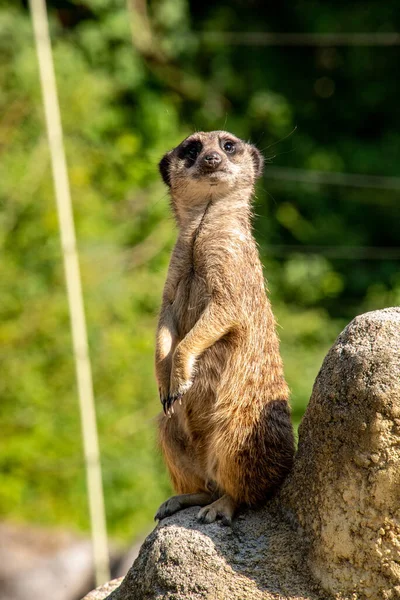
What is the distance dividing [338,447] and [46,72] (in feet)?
21.7

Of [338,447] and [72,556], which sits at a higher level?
[72,556]

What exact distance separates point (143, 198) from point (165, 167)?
695 cm

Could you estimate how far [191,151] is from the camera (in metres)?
5.02

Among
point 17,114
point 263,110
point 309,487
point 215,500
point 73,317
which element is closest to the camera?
point 309,487

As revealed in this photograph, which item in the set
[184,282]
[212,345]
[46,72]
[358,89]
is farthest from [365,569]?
[358,89]

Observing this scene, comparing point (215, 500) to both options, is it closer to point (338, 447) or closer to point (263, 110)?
point (338, 447)

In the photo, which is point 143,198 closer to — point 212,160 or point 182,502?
point 212,160

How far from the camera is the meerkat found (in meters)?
4.25

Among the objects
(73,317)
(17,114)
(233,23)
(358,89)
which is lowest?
(73,317)

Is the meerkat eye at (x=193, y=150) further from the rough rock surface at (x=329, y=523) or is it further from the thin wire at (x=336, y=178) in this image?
the thin wire at (x=336, y=178)

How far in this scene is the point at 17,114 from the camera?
11258mm

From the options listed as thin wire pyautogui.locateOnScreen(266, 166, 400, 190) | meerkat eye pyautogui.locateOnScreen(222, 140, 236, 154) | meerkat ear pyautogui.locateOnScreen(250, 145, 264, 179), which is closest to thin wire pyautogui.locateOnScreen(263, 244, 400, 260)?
thin wire pyautogui.locateOnScreen(266, 166, 400, 190)

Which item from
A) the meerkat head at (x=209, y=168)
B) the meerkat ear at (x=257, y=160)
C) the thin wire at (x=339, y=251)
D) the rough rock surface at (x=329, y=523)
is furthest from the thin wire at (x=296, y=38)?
the rough rock surface at (x=329, y=523)

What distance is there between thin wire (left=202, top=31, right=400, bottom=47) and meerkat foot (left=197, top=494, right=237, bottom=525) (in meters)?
→ 9.72
